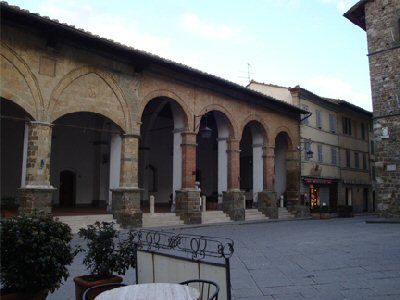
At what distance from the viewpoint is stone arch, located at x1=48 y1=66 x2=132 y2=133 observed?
1281 cm

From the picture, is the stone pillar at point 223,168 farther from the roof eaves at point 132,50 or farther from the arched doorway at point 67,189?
the arched doorway at point 67,189

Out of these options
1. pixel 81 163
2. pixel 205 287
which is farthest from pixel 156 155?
pixel 205 287

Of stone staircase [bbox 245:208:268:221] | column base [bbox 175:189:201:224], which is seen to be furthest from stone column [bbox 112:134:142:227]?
stone staircase [bbox 245:208:268:221]

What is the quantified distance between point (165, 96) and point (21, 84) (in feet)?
18.9

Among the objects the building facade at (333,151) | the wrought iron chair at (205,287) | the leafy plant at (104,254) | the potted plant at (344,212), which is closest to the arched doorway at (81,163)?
the building facade at (333,151)

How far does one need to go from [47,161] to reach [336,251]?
8738mm

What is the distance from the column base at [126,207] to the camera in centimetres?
1410

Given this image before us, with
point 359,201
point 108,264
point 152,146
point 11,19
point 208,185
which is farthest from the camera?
point 359,201

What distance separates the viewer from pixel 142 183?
71.6 feet

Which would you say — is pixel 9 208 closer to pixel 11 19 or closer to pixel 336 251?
pixel 11 19

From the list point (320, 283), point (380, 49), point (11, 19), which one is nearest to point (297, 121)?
point (380, 49)

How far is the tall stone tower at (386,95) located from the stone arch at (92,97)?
41.9 ft

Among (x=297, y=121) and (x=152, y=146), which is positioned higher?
(x=297, y=121)

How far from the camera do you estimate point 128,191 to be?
14.3 metres
